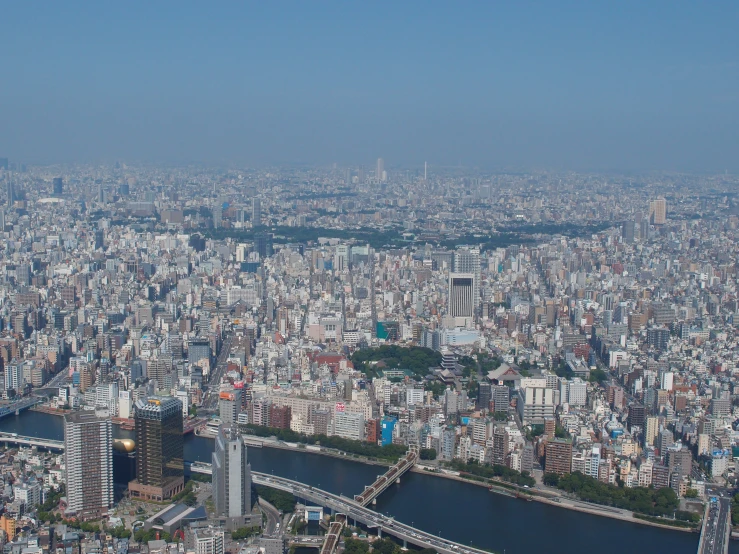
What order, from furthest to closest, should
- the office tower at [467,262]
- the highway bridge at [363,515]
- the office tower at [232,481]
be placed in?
the office tower at [467,262] < the office tower at [232,481] < the highway bridge at [363,515]

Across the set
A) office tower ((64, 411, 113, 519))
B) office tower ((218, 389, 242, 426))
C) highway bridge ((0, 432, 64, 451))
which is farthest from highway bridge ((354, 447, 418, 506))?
highway bridge ((0, 432, 64, 451))

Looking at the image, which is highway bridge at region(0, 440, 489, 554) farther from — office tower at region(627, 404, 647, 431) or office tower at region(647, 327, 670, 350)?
office tower at region(647, 327, 670, 350)

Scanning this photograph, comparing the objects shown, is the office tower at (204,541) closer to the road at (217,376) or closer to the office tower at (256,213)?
the road at (217,376)

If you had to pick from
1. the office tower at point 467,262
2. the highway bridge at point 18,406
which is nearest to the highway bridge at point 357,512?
the highway bridge at point 18,406

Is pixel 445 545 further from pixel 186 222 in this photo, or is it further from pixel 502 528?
pixel 186 222

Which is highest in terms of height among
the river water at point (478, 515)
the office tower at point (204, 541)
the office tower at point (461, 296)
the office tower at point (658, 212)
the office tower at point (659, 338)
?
the office tower at point (658, 212)

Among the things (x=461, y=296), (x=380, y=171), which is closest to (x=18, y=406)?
(x=461, y=296)
